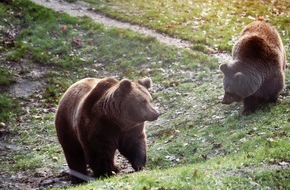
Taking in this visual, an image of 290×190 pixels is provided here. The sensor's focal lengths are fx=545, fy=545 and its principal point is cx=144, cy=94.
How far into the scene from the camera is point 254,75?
12383mm

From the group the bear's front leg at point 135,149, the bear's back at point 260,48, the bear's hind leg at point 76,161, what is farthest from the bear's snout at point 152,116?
the bear's back at point 260,48

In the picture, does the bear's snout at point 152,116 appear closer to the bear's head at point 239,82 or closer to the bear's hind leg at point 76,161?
the bear's hind leg at point 76,161

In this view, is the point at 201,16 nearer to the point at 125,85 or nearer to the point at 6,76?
the point at 6,76

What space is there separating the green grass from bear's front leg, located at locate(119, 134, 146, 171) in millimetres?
10093

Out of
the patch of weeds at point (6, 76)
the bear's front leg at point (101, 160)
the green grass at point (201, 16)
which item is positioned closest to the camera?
the bear's front leg at point (101, 160)

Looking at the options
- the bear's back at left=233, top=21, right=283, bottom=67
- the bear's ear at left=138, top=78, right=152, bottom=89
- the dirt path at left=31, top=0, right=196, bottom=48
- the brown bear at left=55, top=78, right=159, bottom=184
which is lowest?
the dirt path at left=31, top=0, right=196, bottom=48

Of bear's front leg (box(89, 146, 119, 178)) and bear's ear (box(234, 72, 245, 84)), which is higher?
bear's ear (box(234, 72, 245, 84))

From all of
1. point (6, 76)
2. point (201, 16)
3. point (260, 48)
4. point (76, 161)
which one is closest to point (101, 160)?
point (76, 161)

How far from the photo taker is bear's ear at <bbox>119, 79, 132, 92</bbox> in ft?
32.7

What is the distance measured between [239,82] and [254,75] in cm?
41

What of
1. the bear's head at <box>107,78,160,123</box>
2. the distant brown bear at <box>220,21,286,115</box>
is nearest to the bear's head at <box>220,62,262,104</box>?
the distant brown bear at <box>220,21,286,115</box>

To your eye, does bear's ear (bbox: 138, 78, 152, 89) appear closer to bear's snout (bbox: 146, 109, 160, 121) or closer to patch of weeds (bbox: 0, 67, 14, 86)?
bear's snout (bbox: 146, 109, 160, 121)

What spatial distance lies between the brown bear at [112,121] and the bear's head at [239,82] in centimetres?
263

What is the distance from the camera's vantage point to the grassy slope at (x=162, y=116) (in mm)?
9172
